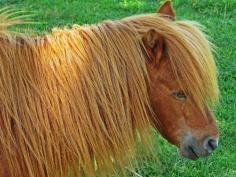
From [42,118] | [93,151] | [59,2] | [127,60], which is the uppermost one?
[127,60]

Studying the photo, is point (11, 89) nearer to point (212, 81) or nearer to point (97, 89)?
point (97, 89)

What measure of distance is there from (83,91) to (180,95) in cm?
47

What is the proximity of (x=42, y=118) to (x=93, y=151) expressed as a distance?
11.6 inches

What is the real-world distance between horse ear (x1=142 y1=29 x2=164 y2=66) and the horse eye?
0.17 metres

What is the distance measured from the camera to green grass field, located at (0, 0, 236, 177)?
16.6 feet

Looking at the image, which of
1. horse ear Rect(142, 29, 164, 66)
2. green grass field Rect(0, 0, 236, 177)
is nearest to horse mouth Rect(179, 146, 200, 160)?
horse ear Rect(142, 29, 164, 66)

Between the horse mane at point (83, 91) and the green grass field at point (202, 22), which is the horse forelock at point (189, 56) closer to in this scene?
the horse mane at point (83, 91)

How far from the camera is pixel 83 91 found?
3.09 meters

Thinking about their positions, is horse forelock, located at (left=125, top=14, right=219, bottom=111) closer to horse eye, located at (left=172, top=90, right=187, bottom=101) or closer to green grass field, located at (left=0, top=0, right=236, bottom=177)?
horse eye, located at (left=172, top=90, right=187, bottom=101)

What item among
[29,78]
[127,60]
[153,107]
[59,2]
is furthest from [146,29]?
[59,2]

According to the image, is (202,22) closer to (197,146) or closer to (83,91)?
(197,146)

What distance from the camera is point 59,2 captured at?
8484 millimetres

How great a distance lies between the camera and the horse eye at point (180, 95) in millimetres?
3156

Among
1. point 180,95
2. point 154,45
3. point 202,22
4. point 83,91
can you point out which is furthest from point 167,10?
point 202,22
